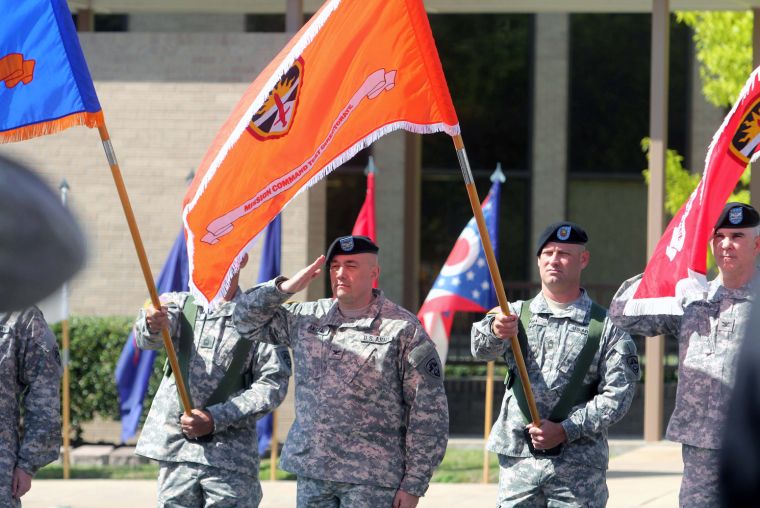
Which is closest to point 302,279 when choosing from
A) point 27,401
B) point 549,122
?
point 27,401

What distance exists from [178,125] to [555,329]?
7.72m

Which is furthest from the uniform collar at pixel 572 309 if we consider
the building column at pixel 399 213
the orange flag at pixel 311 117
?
the building column at pixel 399 213

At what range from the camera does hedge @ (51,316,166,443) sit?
1295 cm

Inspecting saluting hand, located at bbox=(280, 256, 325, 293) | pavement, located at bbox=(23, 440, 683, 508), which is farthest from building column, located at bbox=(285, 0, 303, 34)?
saluting hand, located at bbox=(280, 256, 325, 293)

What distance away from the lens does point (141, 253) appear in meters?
6.22

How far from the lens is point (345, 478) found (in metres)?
6.14

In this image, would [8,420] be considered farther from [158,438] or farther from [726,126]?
[726,126]

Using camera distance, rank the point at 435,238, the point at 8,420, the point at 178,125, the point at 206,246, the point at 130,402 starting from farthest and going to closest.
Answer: the point at 435,238 < the point at 178,125 < the point at 130,402 < the point at 8,420 < the point at 206,246

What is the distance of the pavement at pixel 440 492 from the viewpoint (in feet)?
33.5

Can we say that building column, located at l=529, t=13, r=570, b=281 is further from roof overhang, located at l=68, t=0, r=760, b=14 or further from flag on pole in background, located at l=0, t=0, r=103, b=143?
flag on pole in background, located at l=0, t=0, r=103, b=143

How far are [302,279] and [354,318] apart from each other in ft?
1.07

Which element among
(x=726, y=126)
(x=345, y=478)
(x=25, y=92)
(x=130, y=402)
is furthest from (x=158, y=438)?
(x=130, y=402)

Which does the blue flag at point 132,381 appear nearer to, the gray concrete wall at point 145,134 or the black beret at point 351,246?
the gray concrete wall at point 145,134

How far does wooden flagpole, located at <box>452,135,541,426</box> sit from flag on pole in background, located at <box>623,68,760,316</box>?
0.68 meters
